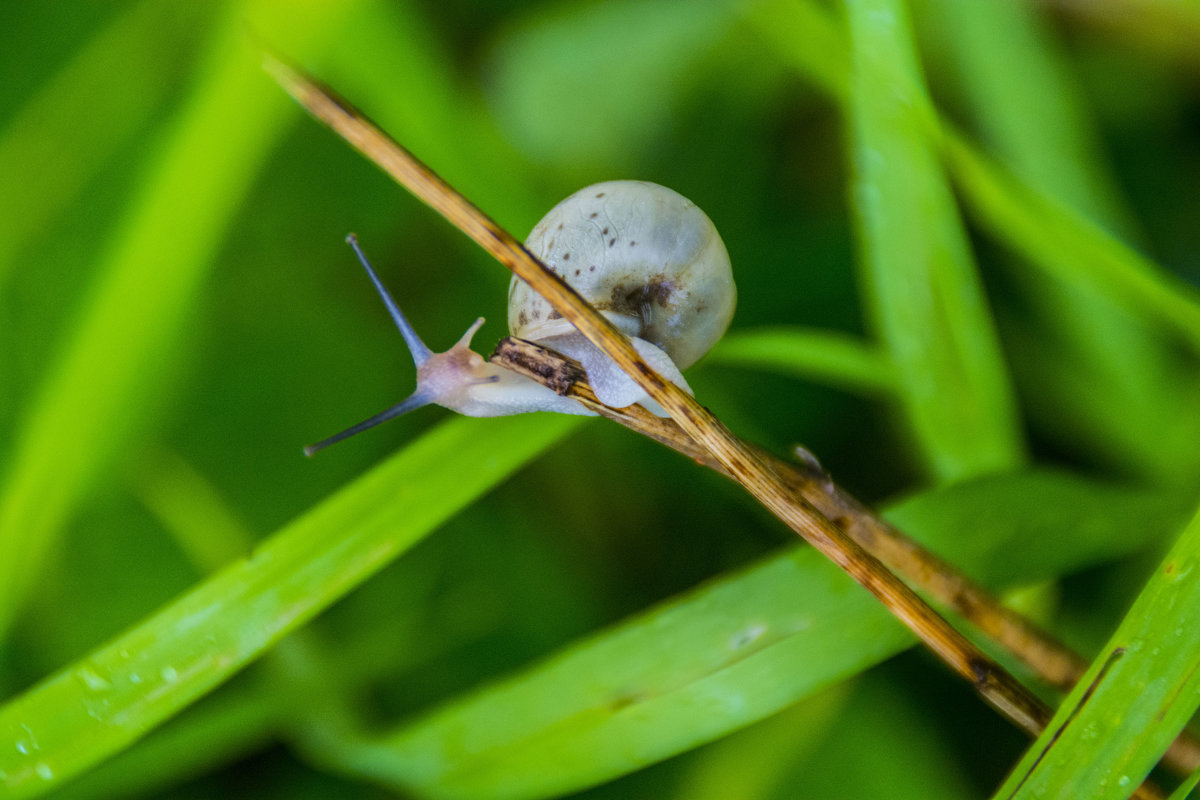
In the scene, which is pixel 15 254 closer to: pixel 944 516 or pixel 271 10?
pixel 271 10

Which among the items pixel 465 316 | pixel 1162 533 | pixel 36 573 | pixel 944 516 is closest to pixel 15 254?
pixel 36 573

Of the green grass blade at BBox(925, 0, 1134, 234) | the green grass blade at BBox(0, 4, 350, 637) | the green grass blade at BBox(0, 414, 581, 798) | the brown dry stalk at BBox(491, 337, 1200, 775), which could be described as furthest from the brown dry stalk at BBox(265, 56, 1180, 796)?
the green grass blade at BBox(925, 0, 1134, 234)

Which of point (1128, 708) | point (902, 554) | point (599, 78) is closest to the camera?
point (1128, 708)

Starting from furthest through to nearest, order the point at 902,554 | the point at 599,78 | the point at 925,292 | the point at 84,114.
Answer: the point at 599,78
the point at 84,114
the point at 925,292
the point at 902,554

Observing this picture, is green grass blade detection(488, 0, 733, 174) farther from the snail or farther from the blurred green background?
the snail

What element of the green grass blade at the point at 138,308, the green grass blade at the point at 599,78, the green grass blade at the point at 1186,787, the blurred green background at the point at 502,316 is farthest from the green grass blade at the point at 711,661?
the green grass blade at the point at 599,78

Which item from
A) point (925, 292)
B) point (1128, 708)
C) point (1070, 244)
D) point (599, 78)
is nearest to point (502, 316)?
point (599, 78)

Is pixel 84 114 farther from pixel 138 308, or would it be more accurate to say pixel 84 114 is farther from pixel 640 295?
pixel 640 295
